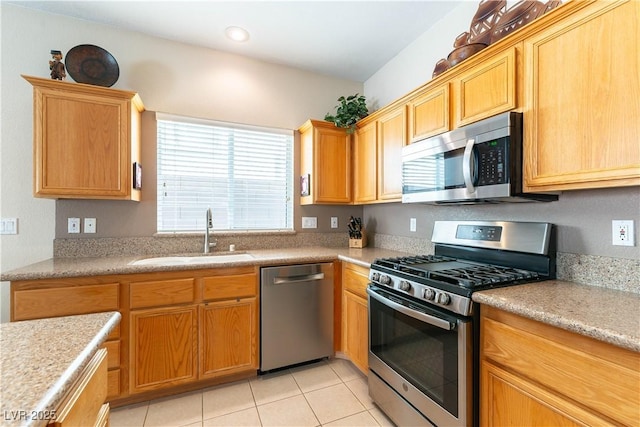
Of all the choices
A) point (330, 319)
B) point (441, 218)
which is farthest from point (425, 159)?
point (330, 319)

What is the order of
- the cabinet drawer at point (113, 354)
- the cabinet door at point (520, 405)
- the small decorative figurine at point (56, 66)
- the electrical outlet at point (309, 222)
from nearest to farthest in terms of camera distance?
the cabinet door at point (520, 405)
the cabinet drawer at point (113, 354)
the small decorative figurine at point (56, 66)
the electrical outlet at point (309, 222)

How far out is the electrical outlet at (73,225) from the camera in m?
2.24

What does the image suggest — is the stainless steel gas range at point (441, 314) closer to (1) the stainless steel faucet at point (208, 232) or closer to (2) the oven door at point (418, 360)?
(2) the oven door at point (418, 360)

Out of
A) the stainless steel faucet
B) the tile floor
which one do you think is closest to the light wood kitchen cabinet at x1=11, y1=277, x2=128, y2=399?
the tile floor

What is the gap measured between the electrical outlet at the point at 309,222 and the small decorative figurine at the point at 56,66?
2.23m

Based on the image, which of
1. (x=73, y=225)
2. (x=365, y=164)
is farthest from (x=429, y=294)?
(x=73, y=225)

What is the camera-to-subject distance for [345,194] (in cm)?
289

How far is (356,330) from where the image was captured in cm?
224

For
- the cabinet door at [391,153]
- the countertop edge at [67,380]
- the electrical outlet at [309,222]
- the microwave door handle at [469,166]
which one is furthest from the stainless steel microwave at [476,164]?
the countertop edge at [67,380]

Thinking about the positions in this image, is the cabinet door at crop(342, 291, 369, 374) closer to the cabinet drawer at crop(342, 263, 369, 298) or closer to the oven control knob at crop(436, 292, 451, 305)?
the cabinet drawer at crop(342, 263, 369, 298)

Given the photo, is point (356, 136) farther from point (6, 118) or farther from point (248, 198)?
point (6, 118)

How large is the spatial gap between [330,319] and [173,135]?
214cm

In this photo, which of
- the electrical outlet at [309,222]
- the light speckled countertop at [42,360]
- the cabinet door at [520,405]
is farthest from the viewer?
the electrical outlet at [309,222]

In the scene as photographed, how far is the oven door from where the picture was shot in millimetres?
1305
